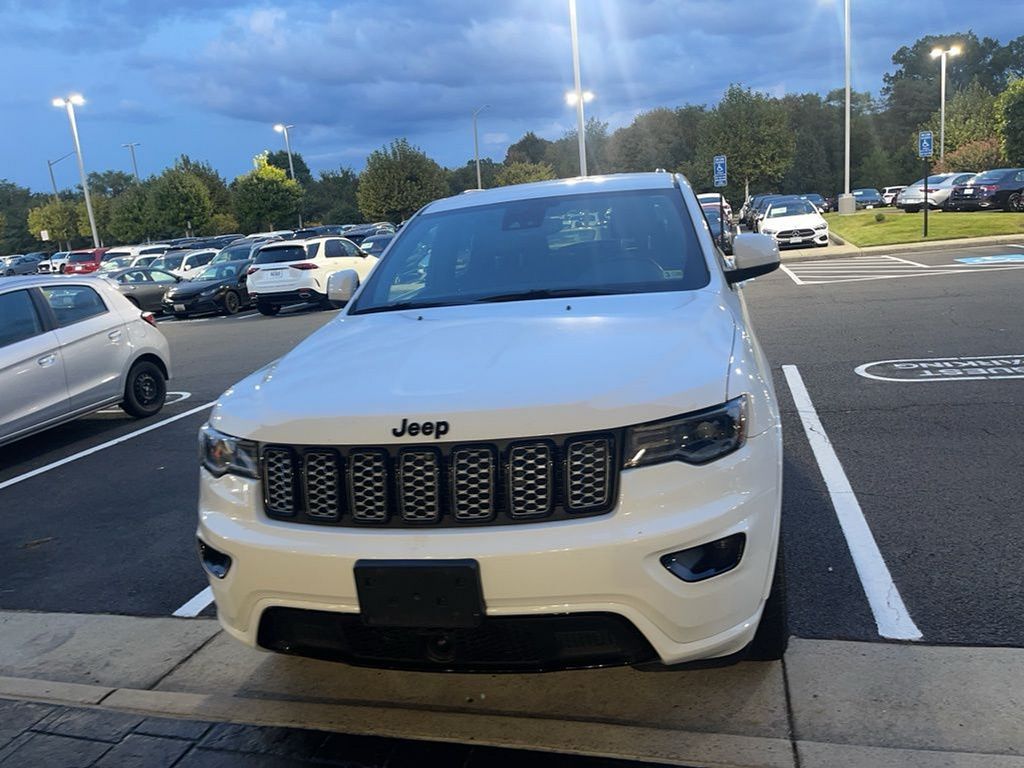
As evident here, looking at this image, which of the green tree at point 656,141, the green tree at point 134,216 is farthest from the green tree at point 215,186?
the green tree at point 656,141

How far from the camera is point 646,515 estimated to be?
2.51 metres

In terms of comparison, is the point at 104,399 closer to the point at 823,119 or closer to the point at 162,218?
the point at 162,218

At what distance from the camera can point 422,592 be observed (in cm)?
251

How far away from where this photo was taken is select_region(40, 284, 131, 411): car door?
7.95 metres

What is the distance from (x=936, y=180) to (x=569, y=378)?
1558 inches

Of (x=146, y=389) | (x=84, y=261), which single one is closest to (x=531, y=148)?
(x=84, y=261)

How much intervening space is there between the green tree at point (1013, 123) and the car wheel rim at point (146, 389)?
4085 cm

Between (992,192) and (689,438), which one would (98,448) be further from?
(992,192)

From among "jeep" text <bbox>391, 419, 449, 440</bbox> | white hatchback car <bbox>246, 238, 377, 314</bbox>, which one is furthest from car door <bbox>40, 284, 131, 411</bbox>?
white hatchback car <bbox>246, 238, 377, 314</bbox>

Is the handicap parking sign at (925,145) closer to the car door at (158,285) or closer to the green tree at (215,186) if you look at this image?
the car door at (158,285)

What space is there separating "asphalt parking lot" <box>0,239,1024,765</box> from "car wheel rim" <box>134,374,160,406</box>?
0.25 meters

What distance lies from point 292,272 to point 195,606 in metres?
16.2

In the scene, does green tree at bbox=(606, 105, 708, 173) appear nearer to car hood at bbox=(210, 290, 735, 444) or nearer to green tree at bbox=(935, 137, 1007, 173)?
green tree at bbox=(935, 137, 1007, 173)

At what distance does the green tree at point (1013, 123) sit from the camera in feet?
126
